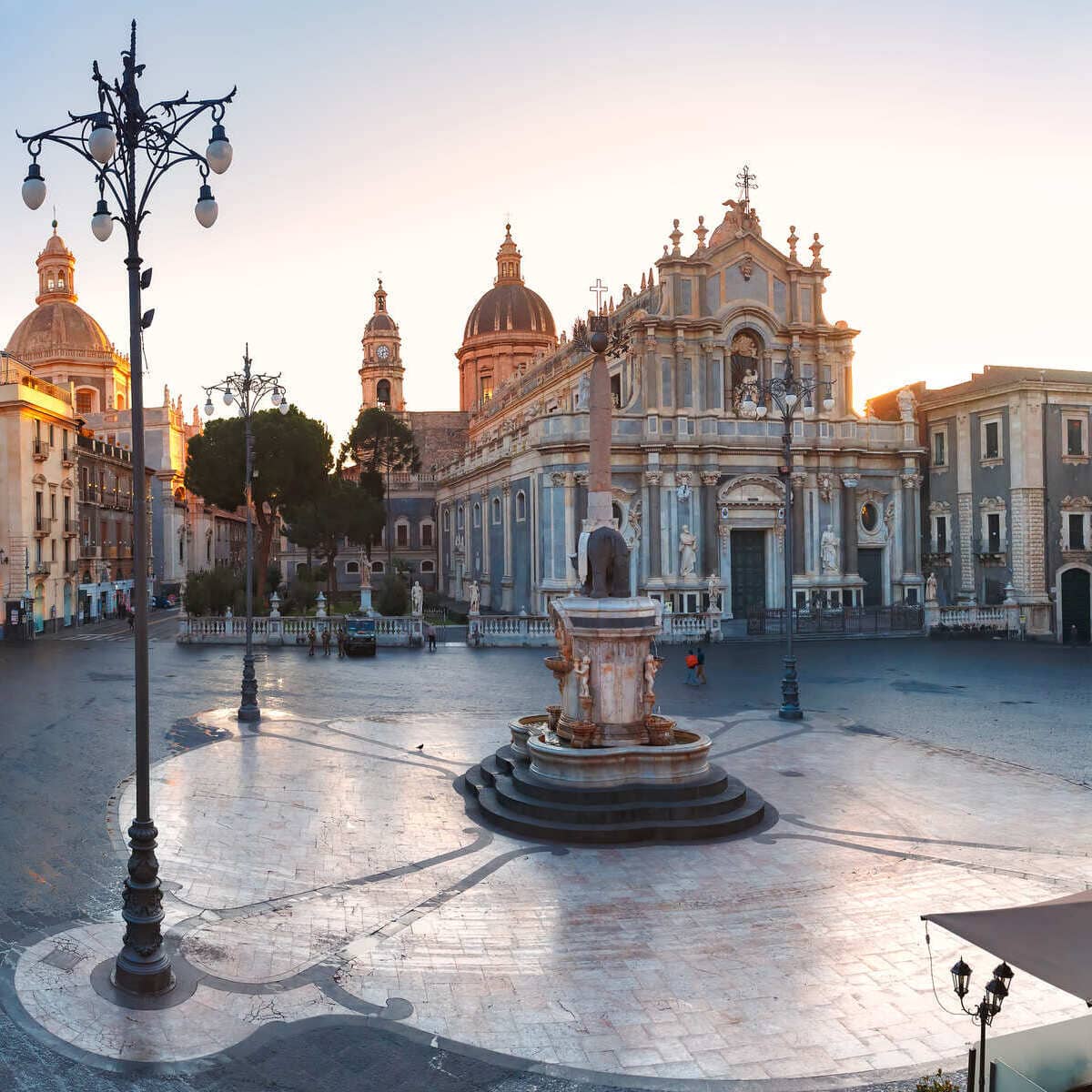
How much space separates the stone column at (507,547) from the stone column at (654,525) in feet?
26.0

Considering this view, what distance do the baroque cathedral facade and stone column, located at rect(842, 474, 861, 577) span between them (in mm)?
71

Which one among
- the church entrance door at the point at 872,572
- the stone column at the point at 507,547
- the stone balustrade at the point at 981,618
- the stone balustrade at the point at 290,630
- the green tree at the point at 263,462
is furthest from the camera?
the green tree at the point at 263,462

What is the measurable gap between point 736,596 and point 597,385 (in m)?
→ 26.2

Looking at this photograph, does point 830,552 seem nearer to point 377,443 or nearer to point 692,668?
point 692,668

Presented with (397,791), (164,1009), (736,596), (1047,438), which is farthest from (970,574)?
(164,1009)

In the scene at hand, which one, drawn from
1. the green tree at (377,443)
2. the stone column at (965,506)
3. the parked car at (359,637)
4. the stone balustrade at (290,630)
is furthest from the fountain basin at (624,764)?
the green tree at (377,443)

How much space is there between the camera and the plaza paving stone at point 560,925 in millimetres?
6422

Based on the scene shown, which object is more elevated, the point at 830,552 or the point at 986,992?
the point at 830,552

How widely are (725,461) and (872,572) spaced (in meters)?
9.02

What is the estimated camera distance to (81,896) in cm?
910

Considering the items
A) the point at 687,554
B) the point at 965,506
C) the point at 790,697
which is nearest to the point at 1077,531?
the point at 965,506

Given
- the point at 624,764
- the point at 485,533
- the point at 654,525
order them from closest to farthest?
the point at 624,764, the point at 654,525, the point at 485,533

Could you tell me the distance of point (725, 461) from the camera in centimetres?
3862

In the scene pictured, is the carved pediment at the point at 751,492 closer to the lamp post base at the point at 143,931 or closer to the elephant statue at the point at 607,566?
the elephant statue at the point at 607,566
